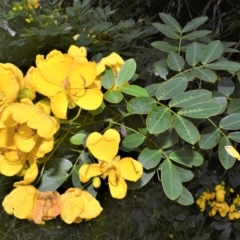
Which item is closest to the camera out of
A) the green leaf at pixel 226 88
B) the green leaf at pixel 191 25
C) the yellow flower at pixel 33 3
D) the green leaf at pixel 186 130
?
the green leaf at pixel 186 130

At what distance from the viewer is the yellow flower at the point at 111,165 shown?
0.60 metres

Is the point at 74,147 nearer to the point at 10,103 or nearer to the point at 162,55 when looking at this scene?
the point at 10,103

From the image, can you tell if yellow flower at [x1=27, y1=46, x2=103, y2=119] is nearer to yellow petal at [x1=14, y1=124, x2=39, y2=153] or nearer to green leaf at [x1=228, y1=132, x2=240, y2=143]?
yellow petal at [x1=14, y1=124, x2=39, y2=153]

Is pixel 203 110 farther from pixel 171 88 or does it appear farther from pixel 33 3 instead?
pixel 33 3

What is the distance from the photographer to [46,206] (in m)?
0.62

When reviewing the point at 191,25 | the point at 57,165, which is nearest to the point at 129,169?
the point at 57,165

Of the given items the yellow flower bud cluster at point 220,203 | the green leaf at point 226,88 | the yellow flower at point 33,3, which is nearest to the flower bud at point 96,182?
the green leaf at point 226,88

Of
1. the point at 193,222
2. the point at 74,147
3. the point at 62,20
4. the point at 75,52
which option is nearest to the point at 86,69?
the point at 75,52

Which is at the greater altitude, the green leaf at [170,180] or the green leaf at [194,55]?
the green leaf at [194,55]

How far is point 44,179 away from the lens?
682 millimetres

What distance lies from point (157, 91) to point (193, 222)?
1.39 metres

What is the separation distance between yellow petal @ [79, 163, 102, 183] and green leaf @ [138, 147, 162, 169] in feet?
0.28

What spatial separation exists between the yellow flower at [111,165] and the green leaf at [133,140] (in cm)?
8

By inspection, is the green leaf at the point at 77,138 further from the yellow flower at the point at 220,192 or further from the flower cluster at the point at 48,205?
the yellow flower at the point at 220,192
